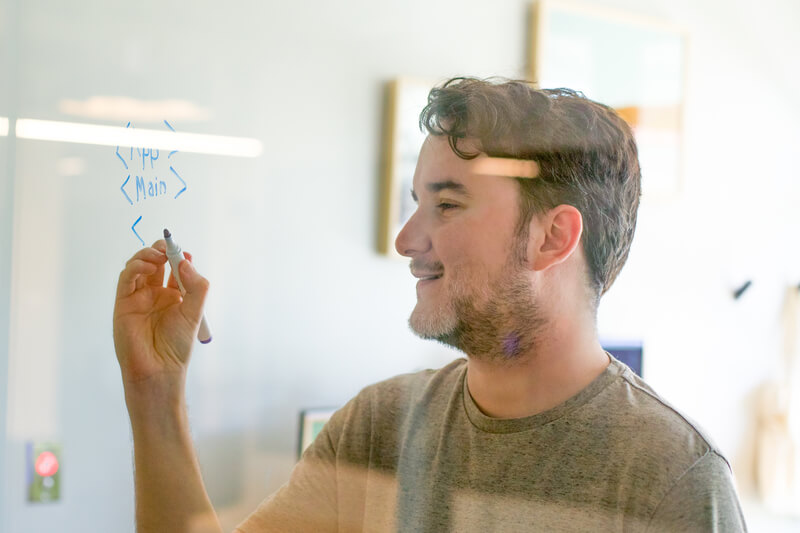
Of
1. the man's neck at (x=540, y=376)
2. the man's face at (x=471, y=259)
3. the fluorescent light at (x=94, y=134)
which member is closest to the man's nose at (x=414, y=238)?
the man's face at (x=471, y=259)

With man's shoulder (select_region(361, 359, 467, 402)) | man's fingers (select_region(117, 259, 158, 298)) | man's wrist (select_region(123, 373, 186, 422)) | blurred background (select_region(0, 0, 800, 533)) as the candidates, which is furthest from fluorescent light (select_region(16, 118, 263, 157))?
man's shoulder (select_region(361, 359, 467, 402))

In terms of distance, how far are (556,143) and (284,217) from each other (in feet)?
0.96

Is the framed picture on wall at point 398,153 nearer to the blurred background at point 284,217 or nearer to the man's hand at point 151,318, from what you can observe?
the blurred background at point 284,217

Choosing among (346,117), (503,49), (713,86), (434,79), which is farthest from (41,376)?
(713,86)

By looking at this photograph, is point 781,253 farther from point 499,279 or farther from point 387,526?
point 387,526

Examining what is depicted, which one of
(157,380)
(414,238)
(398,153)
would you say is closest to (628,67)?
(398,153)

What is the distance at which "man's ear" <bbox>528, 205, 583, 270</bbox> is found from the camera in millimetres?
651

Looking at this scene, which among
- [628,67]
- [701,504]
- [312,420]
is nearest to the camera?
[701,504]

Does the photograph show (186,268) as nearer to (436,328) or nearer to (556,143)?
(436,328)

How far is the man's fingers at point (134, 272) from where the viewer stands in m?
0.61

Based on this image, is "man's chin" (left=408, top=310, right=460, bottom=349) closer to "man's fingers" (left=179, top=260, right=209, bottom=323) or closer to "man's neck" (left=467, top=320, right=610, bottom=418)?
"man's neck" (left=467, top=320, right=610, bottom=418)

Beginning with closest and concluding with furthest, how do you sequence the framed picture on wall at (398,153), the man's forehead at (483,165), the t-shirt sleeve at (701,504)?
the t-shirt sleeve at (701,504), the man's forehead at (483,165), the framed picture on wall at (398,153)

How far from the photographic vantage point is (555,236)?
655mm

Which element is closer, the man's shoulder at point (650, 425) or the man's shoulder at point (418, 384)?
the man's shoulder at point (650, 425)
